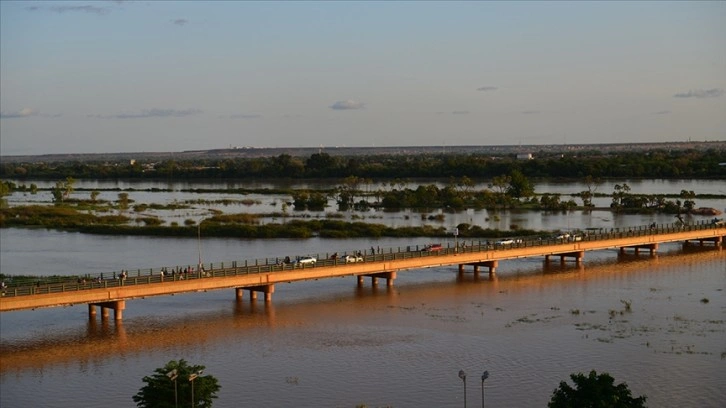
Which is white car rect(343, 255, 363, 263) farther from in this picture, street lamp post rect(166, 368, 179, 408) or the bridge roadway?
street lamp post rect(166, 368, 179, 408)

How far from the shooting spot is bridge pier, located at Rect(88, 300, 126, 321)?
118 feet

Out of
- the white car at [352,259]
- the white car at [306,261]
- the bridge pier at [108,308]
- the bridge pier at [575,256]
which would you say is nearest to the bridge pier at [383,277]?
the white car at [352,259]

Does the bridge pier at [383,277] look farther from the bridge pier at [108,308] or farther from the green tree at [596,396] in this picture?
the green tree at [596,396]

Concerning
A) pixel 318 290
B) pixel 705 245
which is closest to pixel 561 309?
pixel 318 290

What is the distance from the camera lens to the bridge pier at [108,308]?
1415 inches

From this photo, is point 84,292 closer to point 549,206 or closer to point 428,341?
point 428,341

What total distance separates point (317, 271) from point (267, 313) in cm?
372

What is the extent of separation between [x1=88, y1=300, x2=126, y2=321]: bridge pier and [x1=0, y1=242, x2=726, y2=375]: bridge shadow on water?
0.31m

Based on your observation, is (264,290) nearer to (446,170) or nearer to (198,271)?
(198,271)

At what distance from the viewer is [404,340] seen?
3316 cm

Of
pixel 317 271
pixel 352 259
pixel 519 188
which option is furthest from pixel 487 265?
pixel 519 188

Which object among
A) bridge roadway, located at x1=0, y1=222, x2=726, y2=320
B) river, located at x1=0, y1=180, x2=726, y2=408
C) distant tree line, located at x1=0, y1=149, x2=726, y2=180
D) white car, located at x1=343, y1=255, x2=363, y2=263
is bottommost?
river, located at x1=0, y1=180, x2=726, y2=408

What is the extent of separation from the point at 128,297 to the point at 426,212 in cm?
4791

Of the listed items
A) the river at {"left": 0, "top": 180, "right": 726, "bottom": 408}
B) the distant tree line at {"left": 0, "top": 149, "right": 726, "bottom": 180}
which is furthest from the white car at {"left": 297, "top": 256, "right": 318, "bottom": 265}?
the distant tree line at {"left": 0, "top": 149, "right": 726, "bottom": 180}
